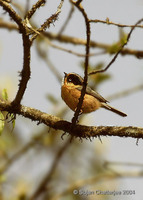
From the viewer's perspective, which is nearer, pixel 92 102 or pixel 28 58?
pixel 28 58

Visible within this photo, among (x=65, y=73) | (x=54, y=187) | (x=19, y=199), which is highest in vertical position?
(x=65, y=73)

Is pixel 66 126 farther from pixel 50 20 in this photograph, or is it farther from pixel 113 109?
pixel 113 109

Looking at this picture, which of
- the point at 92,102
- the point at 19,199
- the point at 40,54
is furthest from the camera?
the point at 40,54

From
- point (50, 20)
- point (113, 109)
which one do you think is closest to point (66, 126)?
point (50, 20)

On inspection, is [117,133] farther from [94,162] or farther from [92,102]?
[94,162]

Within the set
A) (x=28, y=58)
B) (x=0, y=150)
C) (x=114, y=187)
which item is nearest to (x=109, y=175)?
(x=114, y=187)

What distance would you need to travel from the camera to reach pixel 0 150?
7.20 m

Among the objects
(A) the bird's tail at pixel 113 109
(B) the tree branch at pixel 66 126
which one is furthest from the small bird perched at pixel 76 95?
(B) the tree branch at pixel 66 126

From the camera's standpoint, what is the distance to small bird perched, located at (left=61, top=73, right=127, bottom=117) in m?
5.27

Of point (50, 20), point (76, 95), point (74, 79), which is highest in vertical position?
point (74, 79)

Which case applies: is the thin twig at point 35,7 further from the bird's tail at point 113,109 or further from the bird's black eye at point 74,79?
the bird's tail at point 113,109

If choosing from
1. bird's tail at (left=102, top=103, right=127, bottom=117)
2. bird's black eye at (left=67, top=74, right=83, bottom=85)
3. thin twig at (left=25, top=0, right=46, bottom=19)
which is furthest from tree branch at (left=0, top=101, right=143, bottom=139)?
bird's tail at (left=102, top=103, right=127, bottom=117)

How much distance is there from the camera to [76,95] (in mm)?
5266

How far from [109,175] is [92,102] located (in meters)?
2.86
